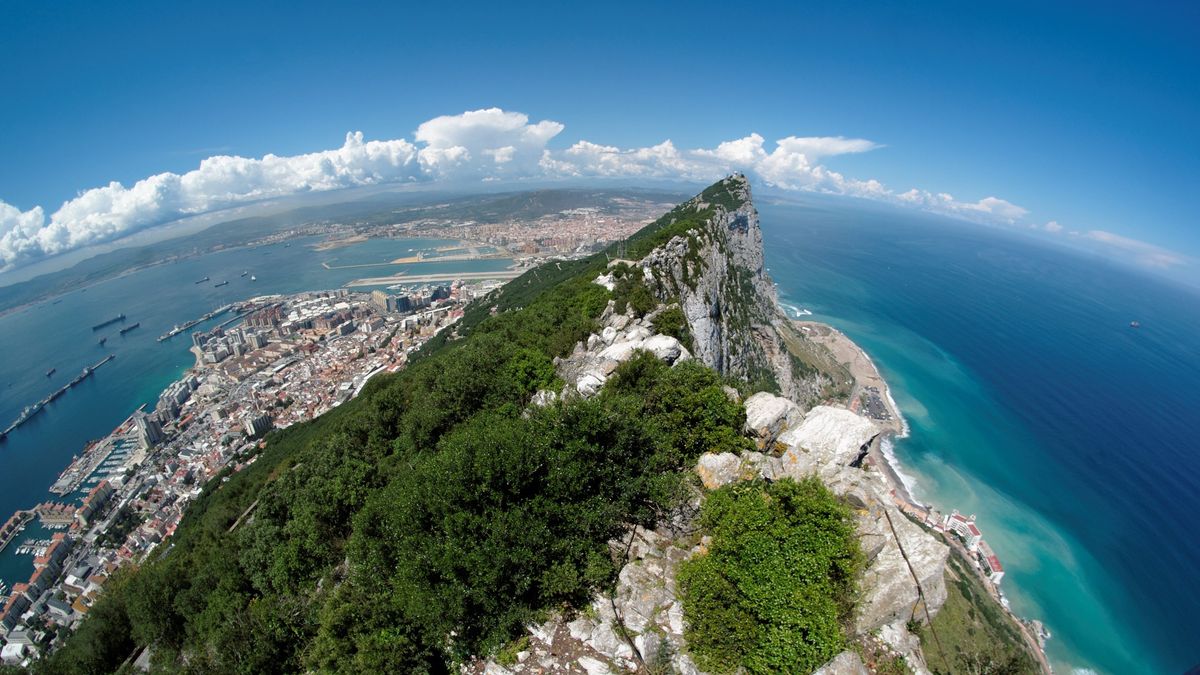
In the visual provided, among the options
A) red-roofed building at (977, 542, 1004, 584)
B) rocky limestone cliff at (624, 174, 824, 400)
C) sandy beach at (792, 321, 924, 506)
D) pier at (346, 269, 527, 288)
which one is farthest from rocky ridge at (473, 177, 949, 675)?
pier at (346, 269, 527, 288)

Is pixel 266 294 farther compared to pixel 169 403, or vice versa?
pixel 266 294

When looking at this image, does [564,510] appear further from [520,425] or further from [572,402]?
[572,402]

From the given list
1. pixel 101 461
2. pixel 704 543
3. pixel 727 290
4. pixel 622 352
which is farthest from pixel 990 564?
pixel 101 461

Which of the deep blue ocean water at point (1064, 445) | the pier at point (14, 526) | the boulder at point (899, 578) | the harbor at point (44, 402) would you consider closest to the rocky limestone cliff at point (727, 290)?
the boulder at point (899, 578)

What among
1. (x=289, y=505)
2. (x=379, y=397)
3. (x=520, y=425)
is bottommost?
(x=289, y=505)

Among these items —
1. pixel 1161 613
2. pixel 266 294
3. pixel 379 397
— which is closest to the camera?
pixel 379 397

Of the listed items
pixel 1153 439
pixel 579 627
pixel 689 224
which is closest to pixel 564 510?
pixel 579 627

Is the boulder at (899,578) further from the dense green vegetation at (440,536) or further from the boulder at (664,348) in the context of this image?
the boulder at (664,348)
